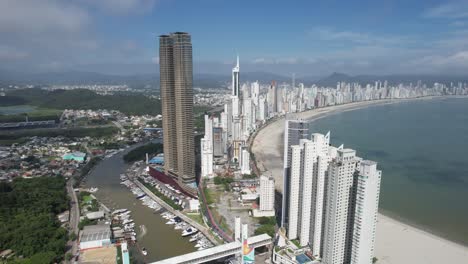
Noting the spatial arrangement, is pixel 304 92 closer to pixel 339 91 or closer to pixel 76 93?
pixel 339 91

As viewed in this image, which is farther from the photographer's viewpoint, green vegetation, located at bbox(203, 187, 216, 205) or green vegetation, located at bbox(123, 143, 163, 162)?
green vegetation, located at bbox(123, 143, 163, 162)

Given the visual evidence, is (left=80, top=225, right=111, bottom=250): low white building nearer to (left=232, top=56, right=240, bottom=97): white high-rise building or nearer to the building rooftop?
the building rooftop

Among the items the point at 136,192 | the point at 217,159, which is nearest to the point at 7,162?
the point at 136,192

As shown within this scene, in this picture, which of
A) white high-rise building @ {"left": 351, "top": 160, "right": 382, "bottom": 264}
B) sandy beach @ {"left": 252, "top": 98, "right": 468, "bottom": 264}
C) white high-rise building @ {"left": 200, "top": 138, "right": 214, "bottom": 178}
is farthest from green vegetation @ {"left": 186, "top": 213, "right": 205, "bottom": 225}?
sandy beach @ {"left": 252, "top": 98, "right": 468, "bottom": 264}

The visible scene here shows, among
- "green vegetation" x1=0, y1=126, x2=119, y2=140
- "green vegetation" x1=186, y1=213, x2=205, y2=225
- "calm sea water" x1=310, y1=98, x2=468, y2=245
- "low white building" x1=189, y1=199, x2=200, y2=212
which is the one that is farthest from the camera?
"green vegetation" x1=0, y1=126, x2=119, y2=140

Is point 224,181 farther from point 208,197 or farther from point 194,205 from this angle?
point 194,205
